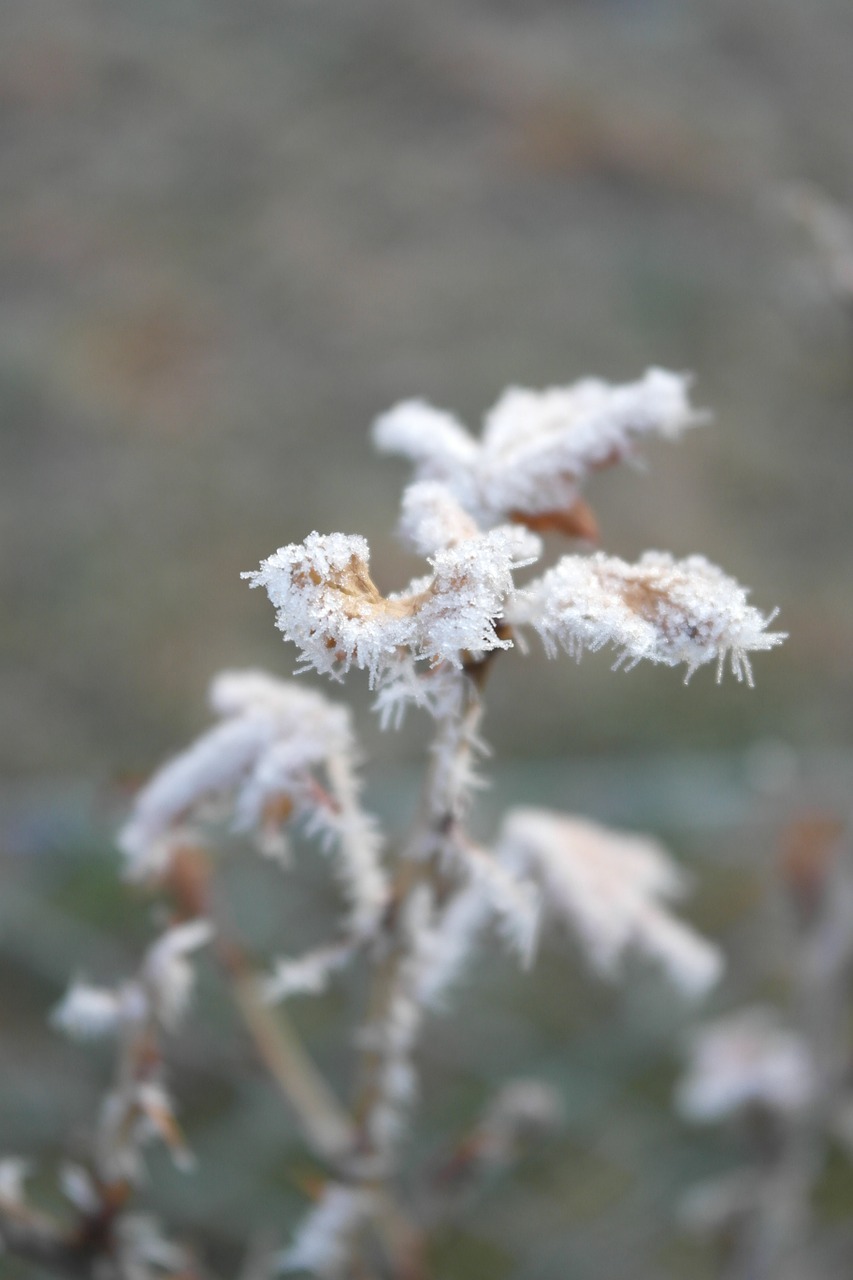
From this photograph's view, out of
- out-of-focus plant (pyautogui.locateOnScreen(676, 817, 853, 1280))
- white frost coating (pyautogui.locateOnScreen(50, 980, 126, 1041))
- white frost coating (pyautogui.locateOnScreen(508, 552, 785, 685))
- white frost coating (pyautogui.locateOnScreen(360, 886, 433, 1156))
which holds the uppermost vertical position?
out-of-focus plant (pyautogui.locateOnScreen(676, 817, 853, 1280))

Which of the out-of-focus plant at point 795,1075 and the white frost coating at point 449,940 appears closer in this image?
the white frost coating at point 449,940

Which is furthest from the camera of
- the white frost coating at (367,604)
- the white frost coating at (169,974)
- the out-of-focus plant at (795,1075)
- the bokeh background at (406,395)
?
the bokeh background at (406,395)

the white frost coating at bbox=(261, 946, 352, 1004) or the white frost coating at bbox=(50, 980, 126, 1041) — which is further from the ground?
the white frost coating at bbox=(261, 946, 352, 1004)

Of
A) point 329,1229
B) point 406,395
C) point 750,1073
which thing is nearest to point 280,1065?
point 329,1229

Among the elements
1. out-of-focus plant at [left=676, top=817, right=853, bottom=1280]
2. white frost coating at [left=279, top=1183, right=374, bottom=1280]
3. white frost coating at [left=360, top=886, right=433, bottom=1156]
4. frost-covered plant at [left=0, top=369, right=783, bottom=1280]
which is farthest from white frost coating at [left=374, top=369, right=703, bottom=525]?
out-of-focus plant at [left=676, top=817, right=853, bottom=1280]

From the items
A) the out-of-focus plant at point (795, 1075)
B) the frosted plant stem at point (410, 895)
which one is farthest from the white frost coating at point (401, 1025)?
the out-of-focus plant at point (795, 1075)

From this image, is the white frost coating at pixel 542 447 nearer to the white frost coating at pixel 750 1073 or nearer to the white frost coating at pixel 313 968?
the white frost coating at pixel 313 968

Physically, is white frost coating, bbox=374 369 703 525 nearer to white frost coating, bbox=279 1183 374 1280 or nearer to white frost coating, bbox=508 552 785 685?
white frost coating, bbox=508 552 785 685

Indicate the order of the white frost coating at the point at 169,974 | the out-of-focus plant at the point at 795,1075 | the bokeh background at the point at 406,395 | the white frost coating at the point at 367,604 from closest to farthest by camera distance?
1. the white frost coating at the point at 367,604
2. the white frost coating at the point at 169,974
3. the out-of-focus plant at the point at 795,1075
4. the bokeh background at the point at 406,395
